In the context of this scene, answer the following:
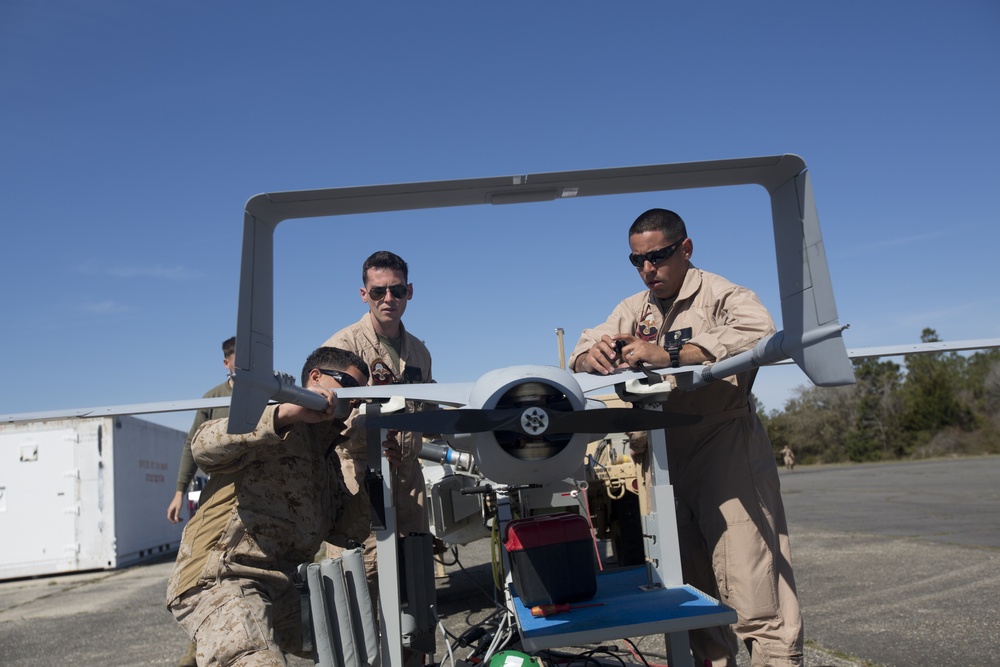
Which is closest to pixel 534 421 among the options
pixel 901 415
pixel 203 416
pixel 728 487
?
pixel 728 487

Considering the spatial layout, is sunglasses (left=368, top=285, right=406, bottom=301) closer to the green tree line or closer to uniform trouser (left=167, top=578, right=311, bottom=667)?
uniform trouser (left=167, top=578, right=311, bottom=667)

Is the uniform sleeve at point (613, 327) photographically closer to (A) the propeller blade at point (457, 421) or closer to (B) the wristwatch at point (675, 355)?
(B) the wristwatch at point (675, 355)

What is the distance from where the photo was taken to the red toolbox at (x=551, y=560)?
265 centimetres

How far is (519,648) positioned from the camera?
131 inches

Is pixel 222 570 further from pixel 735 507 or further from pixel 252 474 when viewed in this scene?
pixel 735 507

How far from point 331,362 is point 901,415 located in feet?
170

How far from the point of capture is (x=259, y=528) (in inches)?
120

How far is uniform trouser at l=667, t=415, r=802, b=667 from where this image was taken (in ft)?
9.95

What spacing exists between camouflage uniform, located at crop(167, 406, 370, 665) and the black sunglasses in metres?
0.29

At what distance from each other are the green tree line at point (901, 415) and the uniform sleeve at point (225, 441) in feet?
136

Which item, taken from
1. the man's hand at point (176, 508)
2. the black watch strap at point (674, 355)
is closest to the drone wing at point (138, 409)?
the black watch strap at point (674, 355)

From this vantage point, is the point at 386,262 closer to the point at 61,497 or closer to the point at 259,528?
the point at 259,528

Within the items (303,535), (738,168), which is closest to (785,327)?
(738,168)

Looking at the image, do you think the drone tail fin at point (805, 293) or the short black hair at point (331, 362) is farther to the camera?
the short black hair at point (331, 362)
